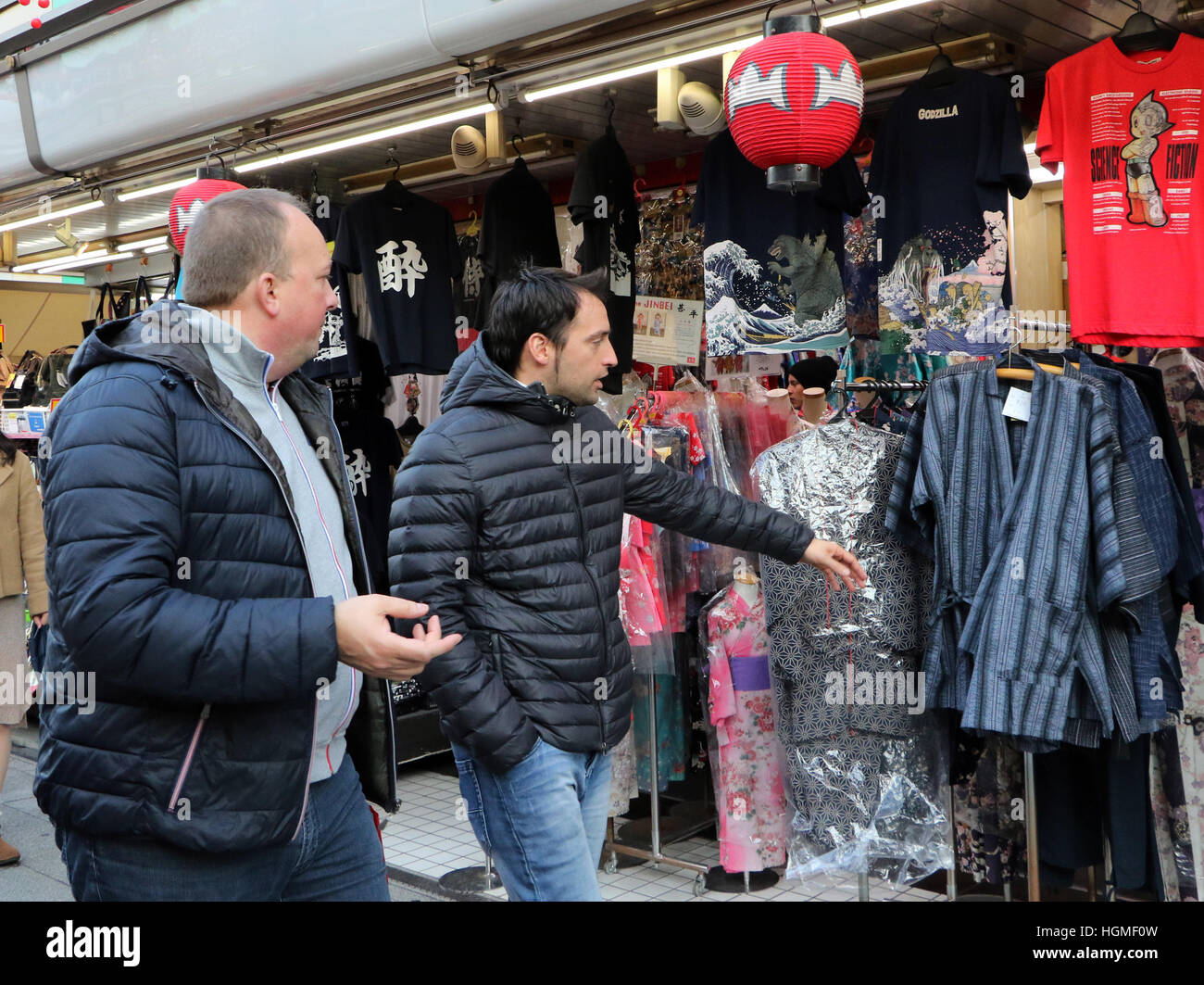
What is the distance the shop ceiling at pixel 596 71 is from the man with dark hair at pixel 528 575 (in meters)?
1.38

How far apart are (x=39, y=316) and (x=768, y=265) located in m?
10.4

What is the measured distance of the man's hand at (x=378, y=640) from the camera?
166 centimetres

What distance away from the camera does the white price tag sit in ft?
11.2

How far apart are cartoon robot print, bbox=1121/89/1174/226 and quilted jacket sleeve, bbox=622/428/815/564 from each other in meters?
1.52

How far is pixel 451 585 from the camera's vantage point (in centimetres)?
250

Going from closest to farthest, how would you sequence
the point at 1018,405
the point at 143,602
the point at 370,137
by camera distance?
the point at 143,602
the point at 1018,405
the point at 370,137

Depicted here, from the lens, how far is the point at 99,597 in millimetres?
1601

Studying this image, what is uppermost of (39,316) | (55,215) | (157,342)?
(39,316)

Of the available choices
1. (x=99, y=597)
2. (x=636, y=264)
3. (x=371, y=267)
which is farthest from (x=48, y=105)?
(x=99, y=597)

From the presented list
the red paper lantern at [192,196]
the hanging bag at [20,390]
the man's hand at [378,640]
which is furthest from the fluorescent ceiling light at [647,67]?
the hanging bag at [20,390]

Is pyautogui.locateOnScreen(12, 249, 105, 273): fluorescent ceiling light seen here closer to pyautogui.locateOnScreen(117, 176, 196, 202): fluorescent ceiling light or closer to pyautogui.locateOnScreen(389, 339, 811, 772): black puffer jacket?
pyautogui.locateOnScreen(117, 176, 196, 202): fluorescent ceiling light

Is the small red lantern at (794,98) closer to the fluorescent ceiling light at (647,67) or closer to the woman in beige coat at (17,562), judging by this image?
the fluorescent ceiling light at (647,67)

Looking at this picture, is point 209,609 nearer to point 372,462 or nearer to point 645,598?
point 645,598

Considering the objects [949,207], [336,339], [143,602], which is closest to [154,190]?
[336,339]
